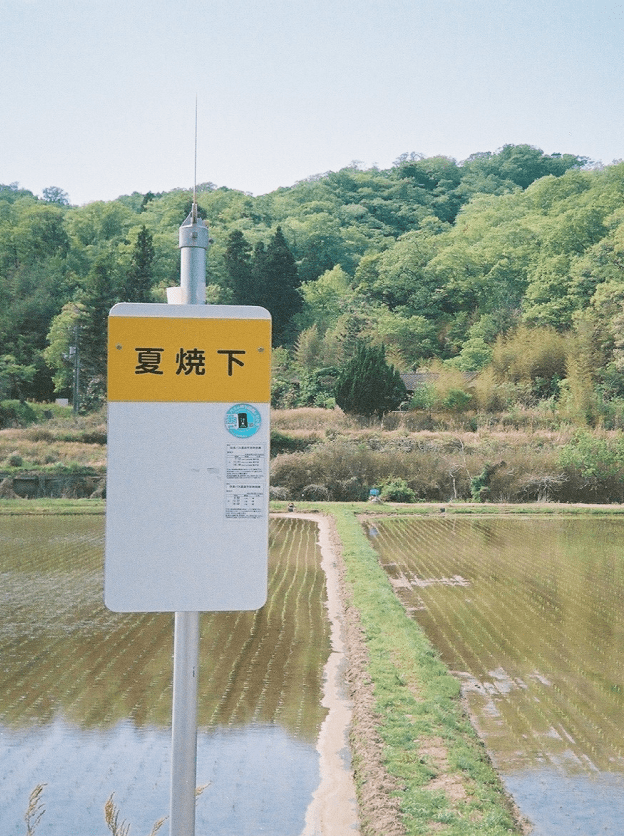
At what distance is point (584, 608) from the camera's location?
1005cm

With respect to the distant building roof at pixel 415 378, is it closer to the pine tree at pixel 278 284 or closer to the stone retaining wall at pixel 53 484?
the pine tree at pixel 278 284

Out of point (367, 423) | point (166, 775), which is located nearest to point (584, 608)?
point (166, 775)

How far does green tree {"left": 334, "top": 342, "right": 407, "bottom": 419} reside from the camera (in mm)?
30625

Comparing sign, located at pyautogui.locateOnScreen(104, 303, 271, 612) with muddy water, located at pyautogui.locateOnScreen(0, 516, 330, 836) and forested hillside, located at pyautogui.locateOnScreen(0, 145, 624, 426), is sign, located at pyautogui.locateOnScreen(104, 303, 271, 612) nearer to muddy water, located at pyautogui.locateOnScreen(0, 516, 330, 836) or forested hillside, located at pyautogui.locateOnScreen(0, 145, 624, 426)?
muddy water, located at pyautogui.locateOnScreen(0, 516, 330, 836)

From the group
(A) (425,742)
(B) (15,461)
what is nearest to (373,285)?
(B) (15,461)

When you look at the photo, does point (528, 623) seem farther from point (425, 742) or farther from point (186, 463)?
point (186, 463)

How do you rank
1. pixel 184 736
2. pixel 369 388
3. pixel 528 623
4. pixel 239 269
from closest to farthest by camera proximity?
pixel 184 736
pixel 528 623
pixel 369 388
pixel 239 269

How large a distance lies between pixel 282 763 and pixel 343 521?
11612 millimetres

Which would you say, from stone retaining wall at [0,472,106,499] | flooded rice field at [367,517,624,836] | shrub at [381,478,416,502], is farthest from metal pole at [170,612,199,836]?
shrub at [381,478,416,502]

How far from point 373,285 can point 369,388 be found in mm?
17638

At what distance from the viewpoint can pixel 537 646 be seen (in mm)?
8211

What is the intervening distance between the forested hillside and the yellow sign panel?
29263 millimetres

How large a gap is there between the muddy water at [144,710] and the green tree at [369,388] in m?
19.8

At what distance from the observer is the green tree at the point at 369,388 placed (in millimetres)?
30625
